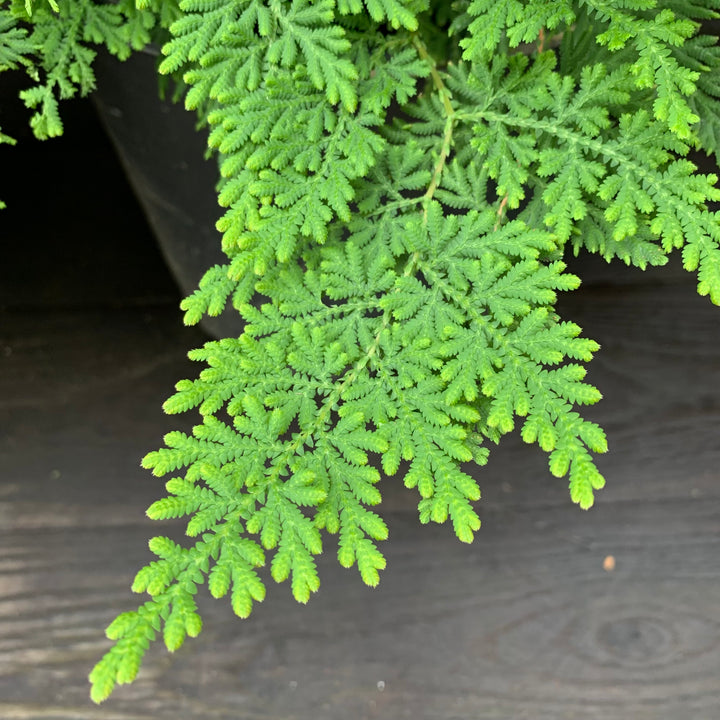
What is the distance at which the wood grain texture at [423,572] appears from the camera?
1.13m

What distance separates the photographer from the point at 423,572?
1180mm

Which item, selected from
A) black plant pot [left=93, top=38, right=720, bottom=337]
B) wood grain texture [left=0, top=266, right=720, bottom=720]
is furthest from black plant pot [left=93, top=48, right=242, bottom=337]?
wood grain texture [left=0, top=266, right=720, bottom=720]

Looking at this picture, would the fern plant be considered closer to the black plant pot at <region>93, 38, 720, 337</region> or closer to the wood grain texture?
the black plant pot at <region>93, 38, 720, 337</region>

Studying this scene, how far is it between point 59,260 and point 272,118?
0.68m

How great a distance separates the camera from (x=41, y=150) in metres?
1.19

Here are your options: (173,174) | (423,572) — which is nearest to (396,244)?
(173,174)

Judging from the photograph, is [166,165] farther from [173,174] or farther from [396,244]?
[396,244]

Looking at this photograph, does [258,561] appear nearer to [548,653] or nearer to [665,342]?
[548,653]

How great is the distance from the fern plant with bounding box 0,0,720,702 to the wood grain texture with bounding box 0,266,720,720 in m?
0.52

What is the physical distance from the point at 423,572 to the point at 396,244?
657 mm

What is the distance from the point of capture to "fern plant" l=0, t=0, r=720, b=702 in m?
0.61

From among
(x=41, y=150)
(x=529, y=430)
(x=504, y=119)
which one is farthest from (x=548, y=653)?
(x=41, y=150)

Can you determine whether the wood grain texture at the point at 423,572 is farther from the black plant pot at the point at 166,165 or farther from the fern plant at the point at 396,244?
the fern plant at the point at 396,244

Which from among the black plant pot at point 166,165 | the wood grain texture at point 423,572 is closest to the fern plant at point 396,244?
the black plant pot at point 166,165
